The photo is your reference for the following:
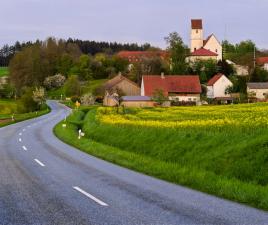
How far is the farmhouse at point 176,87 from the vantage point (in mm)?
102812

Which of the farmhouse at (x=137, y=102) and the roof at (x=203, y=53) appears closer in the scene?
the farmhouse at (x=137, y=102)

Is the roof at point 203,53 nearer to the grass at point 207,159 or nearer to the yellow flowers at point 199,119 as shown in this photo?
the yellow flowers at point 199,119

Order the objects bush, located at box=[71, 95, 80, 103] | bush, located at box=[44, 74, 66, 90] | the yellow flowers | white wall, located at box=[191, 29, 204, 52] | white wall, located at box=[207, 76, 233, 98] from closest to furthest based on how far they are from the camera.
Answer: the yellow flowers < white wall, located at box=[207, 76, 233, 98] < bush, located at box=[71, 95, 80, 103] < white wall, located at box=[191, 29, 204, 52] < bush, located at box=[44, 74, 66, 90]

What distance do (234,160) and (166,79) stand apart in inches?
3593

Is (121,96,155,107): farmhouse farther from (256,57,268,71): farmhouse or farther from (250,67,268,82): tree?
(256,57,268,71): farmhouse

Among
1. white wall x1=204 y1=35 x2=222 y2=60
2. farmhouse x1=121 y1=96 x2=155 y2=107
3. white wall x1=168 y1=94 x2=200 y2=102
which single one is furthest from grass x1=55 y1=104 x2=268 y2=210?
white wall x1=204 y1=35 x2=222 y2=60

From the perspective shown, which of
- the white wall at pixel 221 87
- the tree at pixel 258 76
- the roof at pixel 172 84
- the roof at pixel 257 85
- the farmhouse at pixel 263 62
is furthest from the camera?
the farmhouse at pixel 263 62

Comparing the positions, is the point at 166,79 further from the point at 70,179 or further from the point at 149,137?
the point at 70,179

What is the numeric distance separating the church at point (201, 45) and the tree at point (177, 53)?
2904 mm

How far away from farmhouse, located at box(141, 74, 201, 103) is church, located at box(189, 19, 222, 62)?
17.2 m

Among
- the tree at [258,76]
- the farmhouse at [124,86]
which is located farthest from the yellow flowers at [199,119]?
the tree at [258,76]

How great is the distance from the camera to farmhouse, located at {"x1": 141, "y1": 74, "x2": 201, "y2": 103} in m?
103

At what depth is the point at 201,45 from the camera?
136 metres

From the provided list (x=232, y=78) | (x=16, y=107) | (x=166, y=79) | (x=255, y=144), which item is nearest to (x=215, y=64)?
(x=232, y=78)
